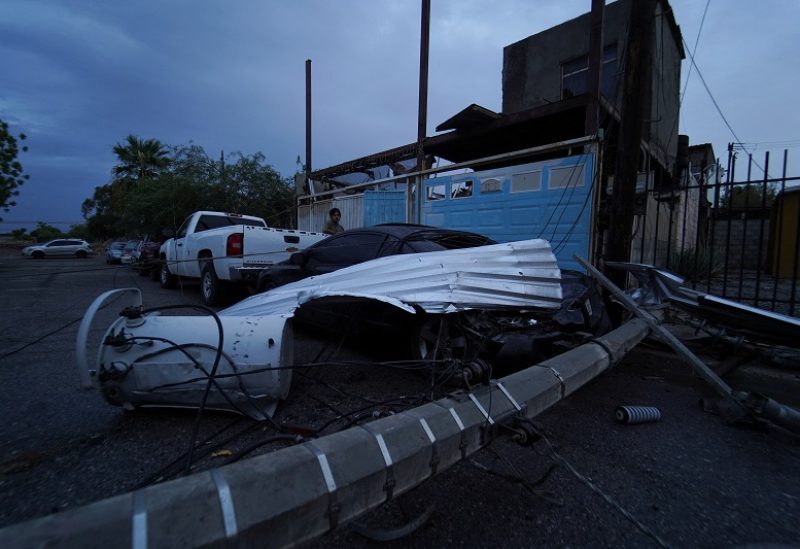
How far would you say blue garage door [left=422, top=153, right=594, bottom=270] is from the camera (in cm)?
696

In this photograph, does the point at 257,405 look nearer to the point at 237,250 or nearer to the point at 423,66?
the point at 237,250

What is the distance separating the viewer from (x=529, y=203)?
25.1 feet

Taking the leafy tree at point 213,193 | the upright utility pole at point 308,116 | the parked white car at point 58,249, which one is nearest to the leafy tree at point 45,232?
the parked white car at point 58,249

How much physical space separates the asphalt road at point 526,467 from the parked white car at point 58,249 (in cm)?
3892

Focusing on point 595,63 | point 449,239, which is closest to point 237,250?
point 449,239

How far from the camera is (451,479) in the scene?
225 cm

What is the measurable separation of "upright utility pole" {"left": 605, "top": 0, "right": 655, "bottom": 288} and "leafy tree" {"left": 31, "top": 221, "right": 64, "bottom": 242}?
Answer: 7155 centimetres

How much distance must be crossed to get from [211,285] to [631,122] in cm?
710

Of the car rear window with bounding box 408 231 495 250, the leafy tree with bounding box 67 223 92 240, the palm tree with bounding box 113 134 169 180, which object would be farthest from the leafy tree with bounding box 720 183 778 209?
the leafy tree with bounding box 67 223 92 240

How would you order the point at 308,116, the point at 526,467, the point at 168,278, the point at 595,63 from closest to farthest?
1. the point at 526,467
2. the point at 595,63
3. the point at 168,278
4. the point at 308,116

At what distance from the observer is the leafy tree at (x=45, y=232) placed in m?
55.6

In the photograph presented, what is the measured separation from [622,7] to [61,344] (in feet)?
46.4

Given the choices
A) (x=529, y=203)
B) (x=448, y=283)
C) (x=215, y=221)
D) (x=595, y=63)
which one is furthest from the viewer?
(x=215, y=221)

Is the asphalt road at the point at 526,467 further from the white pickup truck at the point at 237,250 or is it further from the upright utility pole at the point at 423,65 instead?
the upright utility pole at the point at 423,65
